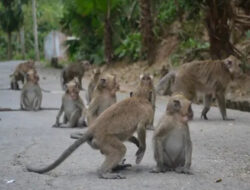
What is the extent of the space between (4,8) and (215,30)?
45315 millimetres

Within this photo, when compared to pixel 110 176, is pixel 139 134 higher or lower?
higher

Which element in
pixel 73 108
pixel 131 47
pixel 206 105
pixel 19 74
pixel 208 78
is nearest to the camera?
pixel 73 108

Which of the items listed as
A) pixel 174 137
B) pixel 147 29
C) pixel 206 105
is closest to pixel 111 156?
pixel 174 137

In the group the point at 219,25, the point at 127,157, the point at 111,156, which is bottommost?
the point at 127,157

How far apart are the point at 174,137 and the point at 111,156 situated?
0.81 metres

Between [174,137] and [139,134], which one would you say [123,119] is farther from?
Answer: [174,137]

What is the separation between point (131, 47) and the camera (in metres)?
25.8

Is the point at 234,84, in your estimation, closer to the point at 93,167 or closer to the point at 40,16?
the point at 93,167

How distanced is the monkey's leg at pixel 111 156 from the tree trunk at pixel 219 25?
36.9 ft

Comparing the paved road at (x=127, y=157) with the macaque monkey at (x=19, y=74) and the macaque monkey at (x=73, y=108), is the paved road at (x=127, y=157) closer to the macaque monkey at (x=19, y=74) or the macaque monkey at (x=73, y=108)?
the macaque monkey at (x=73, y=108)

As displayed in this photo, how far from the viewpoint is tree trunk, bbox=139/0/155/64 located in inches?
870

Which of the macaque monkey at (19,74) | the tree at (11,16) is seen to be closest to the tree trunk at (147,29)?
the macaque monkey at (19,74)

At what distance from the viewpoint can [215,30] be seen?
671 inches

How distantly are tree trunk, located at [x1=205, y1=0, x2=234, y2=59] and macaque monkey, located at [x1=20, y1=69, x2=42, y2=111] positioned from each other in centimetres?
595
